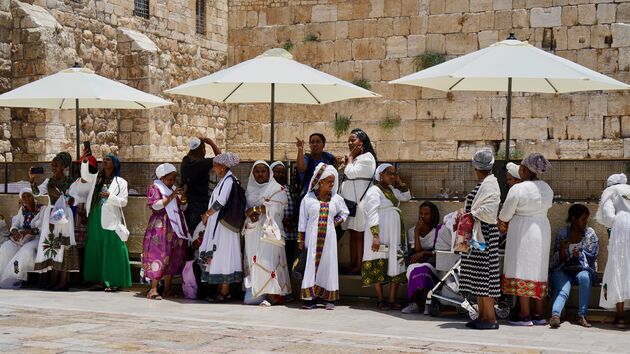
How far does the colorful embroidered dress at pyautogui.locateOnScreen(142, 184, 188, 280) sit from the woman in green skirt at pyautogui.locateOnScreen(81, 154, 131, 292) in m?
0.53

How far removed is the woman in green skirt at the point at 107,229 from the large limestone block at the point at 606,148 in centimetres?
959

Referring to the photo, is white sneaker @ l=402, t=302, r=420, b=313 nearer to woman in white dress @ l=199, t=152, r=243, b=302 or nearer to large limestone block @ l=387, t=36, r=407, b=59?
woman in white dress @ l=199, t=152, r=243, b=302

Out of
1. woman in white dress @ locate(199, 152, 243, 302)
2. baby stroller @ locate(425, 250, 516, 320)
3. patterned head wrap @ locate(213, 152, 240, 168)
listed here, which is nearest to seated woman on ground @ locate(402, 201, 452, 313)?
baby stroller @ locate(425, 250, 516, 320)

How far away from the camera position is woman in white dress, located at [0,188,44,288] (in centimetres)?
1102

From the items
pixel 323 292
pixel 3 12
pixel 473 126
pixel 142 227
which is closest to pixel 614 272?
pixel 323 292

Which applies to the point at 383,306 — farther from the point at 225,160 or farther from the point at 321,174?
the point at 225,160

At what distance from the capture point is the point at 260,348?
706 centimetres

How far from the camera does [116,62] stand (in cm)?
1766

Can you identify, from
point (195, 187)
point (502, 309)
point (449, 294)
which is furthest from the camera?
point (195, 187)

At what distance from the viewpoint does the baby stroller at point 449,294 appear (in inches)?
348

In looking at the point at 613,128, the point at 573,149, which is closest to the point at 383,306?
the point at 573,149

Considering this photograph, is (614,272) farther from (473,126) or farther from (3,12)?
Result: (3,12)

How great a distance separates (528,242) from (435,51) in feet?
34.0

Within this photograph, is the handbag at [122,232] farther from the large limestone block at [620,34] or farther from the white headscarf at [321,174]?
the large limestone block at [620,34]
